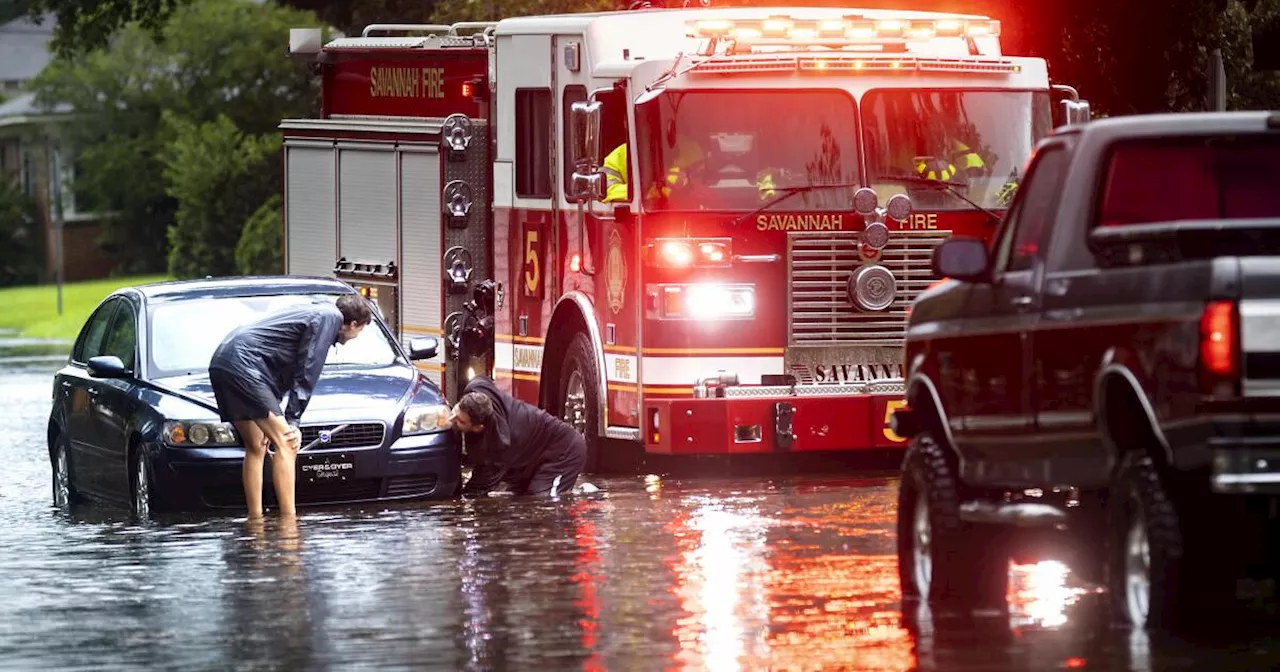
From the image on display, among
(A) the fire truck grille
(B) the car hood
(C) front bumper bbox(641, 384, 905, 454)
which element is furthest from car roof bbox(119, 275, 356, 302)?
(A) the fire truck grille

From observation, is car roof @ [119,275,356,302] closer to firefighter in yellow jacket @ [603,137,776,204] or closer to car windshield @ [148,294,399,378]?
car windshield @ [148,294,399,378]

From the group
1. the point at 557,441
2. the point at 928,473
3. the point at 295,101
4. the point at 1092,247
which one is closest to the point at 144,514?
the point at 557,441

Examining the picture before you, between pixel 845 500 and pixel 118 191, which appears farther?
pixel 118 191

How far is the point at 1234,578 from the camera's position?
10.2m

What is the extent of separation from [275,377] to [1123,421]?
7430 mm

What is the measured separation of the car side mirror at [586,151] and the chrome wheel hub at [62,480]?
3.59 meters

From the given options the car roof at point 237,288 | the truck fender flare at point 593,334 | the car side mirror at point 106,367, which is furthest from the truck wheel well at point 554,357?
the car side mirror at point 106,367

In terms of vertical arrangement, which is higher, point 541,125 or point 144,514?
point 541,125

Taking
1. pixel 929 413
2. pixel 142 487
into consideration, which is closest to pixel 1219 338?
pixel 929 413

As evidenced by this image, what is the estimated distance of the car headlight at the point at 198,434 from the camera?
55.8 ft

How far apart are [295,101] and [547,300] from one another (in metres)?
56.5

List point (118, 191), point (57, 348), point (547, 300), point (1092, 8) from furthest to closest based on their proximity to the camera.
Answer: point (118, 191)
point (57, 348)
point (1092, 8)
point (547, 300)

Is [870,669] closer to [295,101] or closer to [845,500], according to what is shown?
[845,500]

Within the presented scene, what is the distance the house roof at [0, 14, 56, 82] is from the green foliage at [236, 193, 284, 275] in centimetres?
7000
